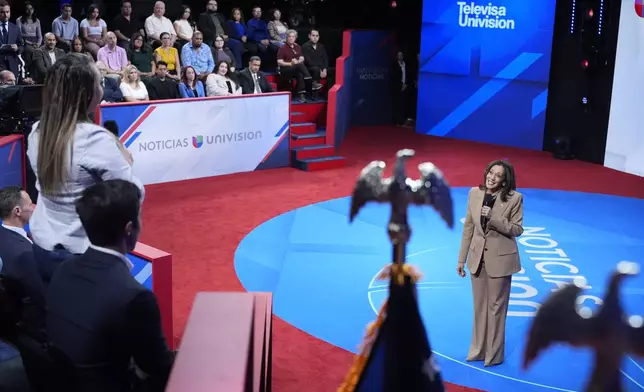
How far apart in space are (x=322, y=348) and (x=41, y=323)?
3267 millimetres

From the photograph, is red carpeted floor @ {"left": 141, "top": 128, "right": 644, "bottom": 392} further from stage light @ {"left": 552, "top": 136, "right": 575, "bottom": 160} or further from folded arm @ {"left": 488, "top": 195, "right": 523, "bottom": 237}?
folded arm @ {"left": 488, "top": 195, "right": 523, "bottom": 237}

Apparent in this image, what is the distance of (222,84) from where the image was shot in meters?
12.9

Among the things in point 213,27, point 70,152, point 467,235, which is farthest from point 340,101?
point 70,152

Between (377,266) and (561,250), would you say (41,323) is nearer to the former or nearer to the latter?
(377,266)

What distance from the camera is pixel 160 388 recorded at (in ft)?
8.80

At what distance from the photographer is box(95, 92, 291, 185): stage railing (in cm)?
1124

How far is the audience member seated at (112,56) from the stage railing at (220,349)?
31.6 ft

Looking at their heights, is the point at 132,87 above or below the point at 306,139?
above

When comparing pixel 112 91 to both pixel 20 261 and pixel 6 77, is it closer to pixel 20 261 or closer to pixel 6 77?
pixel 6 77

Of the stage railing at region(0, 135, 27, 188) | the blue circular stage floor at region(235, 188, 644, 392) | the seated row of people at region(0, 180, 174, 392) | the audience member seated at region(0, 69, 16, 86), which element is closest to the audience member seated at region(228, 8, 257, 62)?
the audience member seated at region(0, 69, 16, 86)

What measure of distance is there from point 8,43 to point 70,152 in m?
11.0

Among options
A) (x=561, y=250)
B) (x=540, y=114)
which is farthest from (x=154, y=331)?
(x=540, y=114)

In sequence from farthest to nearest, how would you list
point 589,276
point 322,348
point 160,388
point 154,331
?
point 589,276, point 322,348, point 160,388, point 154,331

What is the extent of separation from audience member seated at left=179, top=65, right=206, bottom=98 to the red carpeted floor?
4.84ft
